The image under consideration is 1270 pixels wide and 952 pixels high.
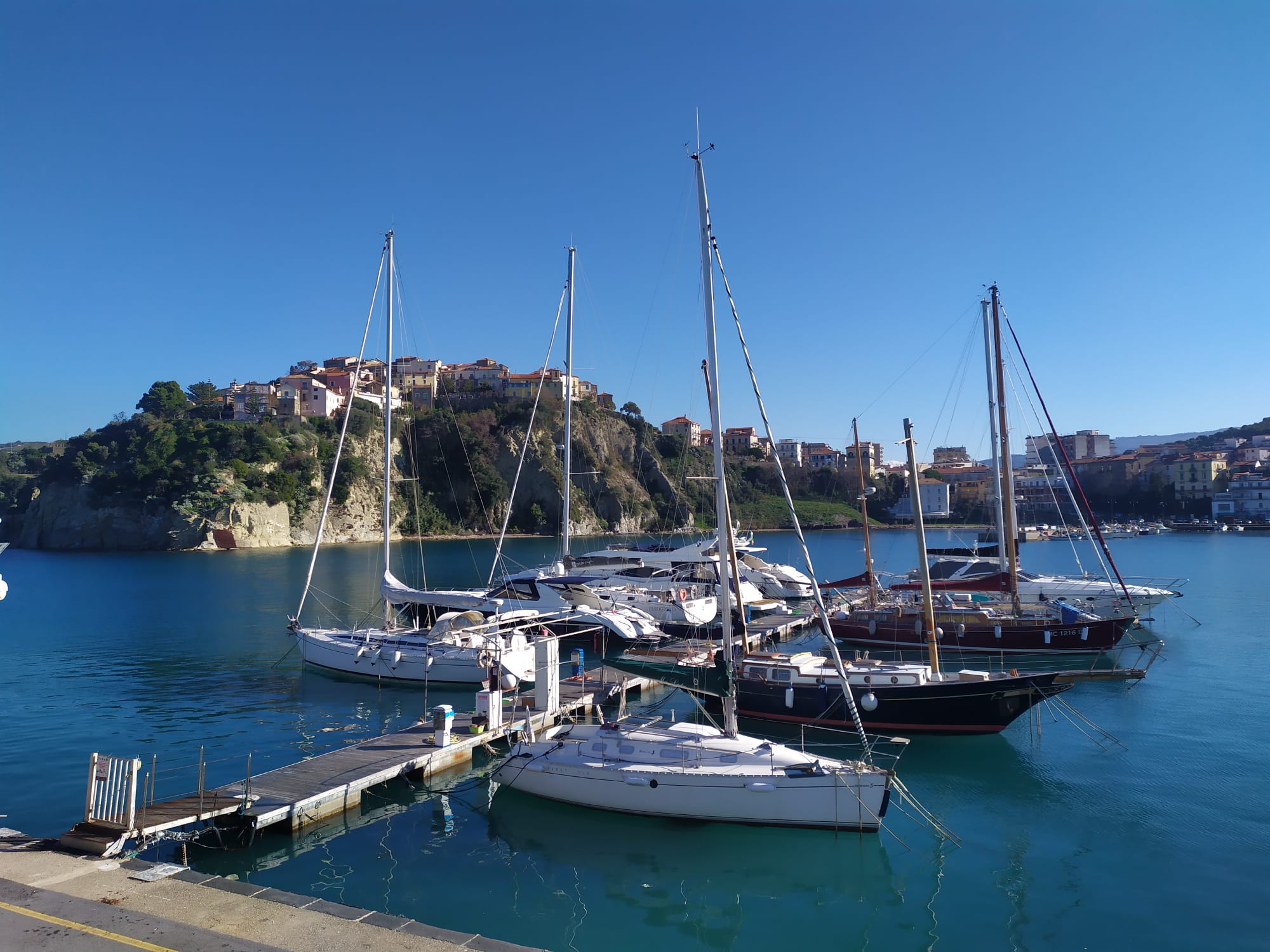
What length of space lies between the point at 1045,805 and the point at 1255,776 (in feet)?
18.4

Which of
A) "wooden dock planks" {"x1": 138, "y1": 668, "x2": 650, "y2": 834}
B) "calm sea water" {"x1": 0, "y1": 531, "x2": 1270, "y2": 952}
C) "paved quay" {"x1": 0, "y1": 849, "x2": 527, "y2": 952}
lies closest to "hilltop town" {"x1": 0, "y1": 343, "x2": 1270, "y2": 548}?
"calm sea water" {"x1": 0, "y1": 531, "x2": 1270, "y2": 952}

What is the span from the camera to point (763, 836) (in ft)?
49.4

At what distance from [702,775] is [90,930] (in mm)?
9437

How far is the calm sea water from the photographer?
12133 mm

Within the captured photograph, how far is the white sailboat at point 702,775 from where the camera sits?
1468 cm

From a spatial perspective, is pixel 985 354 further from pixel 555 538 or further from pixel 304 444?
pixel 304 444

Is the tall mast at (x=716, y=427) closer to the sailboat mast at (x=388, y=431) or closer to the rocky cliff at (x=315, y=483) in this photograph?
the sailboat mast at (x=388, y=431)

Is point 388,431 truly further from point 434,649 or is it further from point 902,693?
point 902,693

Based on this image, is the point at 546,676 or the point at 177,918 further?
the point at 546,676

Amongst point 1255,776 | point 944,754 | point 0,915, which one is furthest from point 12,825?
point 1255,776

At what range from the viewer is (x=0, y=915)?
9258mm

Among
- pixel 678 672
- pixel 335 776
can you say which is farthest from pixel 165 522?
pixel 335 776

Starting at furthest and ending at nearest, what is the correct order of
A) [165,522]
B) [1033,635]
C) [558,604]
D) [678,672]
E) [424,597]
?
[165,522] < [424,597] < [558,604] < [1033,635] < [678,672]

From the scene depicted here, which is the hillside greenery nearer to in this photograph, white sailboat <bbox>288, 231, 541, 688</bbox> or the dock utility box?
white sailboat <bbox>288, 231, 541, 688</bbox>
